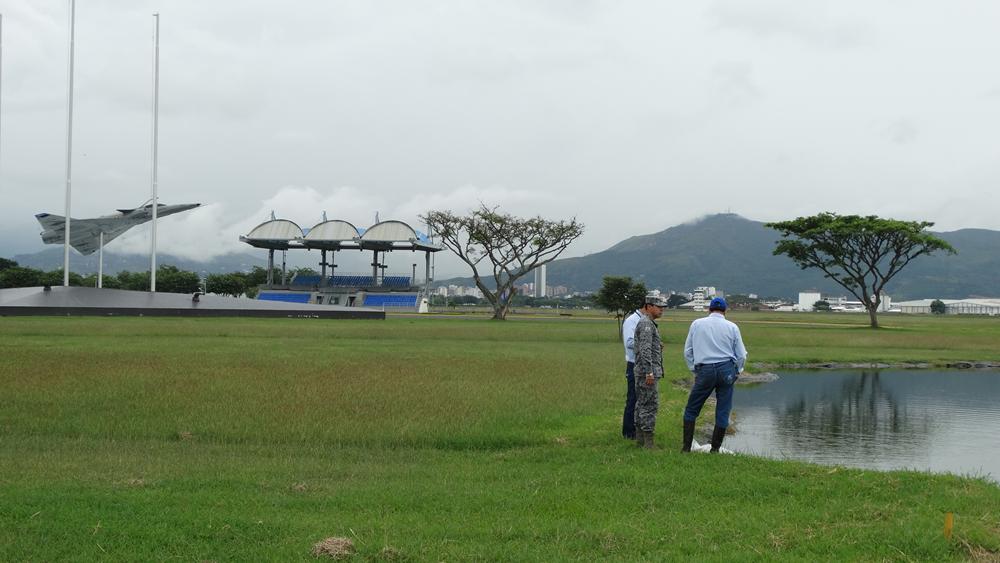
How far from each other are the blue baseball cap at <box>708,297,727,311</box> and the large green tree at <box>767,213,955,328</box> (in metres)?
58.1

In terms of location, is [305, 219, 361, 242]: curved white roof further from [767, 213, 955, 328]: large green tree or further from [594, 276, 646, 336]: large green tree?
[594, 276, 646, 336]: large green tree

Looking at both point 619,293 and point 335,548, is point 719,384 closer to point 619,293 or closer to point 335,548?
point 335,548

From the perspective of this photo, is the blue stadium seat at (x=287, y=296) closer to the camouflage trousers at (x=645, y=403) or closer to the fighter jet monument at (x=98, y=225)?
the fighter jet monument at (x=98, y=225)

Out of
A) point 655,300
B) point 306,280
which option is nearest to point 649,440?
point 655,300

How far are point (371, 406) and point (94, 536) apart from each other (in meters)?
8.09

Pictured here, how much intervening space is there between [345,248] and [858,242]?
61.4 meters

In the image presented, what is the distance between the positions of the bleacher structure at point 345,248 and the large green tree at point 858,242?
4574 centimetres

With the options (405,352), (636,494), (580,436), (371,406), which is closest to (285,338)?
(405,352)

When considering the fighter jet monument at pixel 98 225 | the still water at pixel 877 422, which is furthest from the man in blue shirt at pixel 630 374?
the fighter jet monument at pixel 98 225

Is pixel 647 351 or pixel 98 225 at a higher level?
pixel 98 225

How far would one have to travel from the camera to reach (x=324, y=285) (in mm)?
104625

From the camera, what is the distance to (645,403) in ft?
35.9

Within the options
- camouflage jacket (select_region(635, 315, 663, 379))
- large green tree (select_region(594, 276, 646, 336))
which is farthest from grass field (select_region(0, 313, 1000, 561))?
large green tree (select_region(594, 276, 646, 336))

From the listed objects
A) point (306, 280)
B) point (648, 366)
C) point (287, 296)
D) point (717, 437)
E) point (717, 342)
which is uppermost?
point (306, 280)
